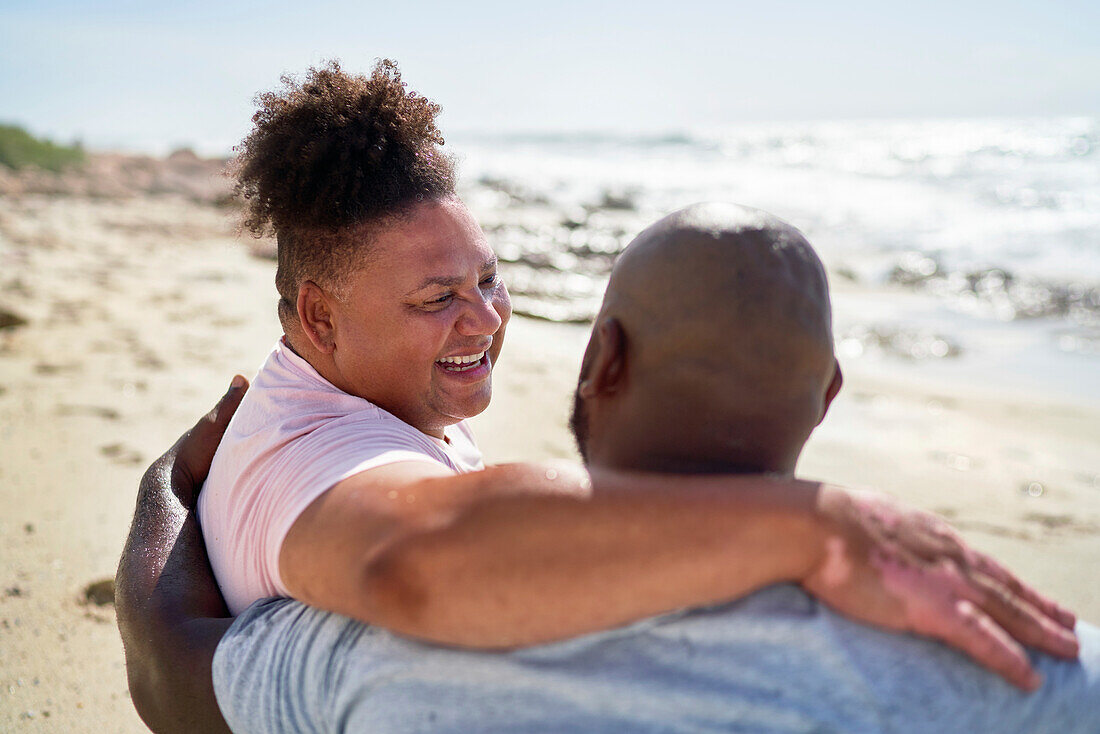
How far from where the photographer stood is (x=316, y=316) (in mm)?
2113

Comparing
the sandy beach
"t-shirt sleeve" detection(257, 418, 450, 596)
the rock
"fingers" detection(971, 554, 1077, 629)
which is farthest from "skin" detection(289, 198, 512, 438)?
the rock

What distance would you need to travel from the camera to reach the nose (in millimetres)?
2184

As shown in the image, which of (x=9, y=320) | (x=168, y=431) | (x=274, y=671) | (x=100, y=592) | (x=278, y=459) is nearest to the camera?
(x=274, y=671)

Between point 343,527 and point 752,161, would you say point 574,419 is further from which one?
point 752,161

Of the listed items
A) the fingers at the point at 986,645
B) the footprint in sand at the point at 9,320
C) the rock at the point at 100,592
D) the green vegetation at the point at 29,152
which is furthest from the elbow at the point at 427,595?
the green vegetation at the point at 29,152

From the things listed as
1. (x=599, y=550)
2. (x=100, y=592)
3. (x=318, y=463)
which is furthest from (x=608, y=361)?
(x=100, y=592)

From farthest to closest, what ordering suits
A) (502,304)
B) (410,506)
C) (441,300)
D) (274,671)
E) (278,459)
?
(502,304)
(441,300)
(278,459)
(274,671)
(410,506)

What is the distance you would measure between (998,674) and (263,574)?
4.02ft

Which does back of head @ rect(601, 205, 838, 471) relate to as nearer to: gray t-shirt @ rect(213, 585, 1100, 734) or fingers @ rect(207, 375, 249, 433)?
gray t-shirt @ rect(213, 585, 1100, 734)

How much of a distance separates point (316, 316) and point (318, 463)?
2.24 ft

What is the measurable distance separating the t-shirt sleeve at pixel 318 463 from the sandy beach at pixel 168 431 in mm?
1086

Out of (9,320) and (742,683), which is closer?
(742,683)

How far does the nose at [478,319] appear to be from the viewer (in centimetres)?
218

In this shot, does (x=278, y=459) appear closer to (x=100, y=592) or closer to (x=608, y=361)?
(x=608, y=361)
